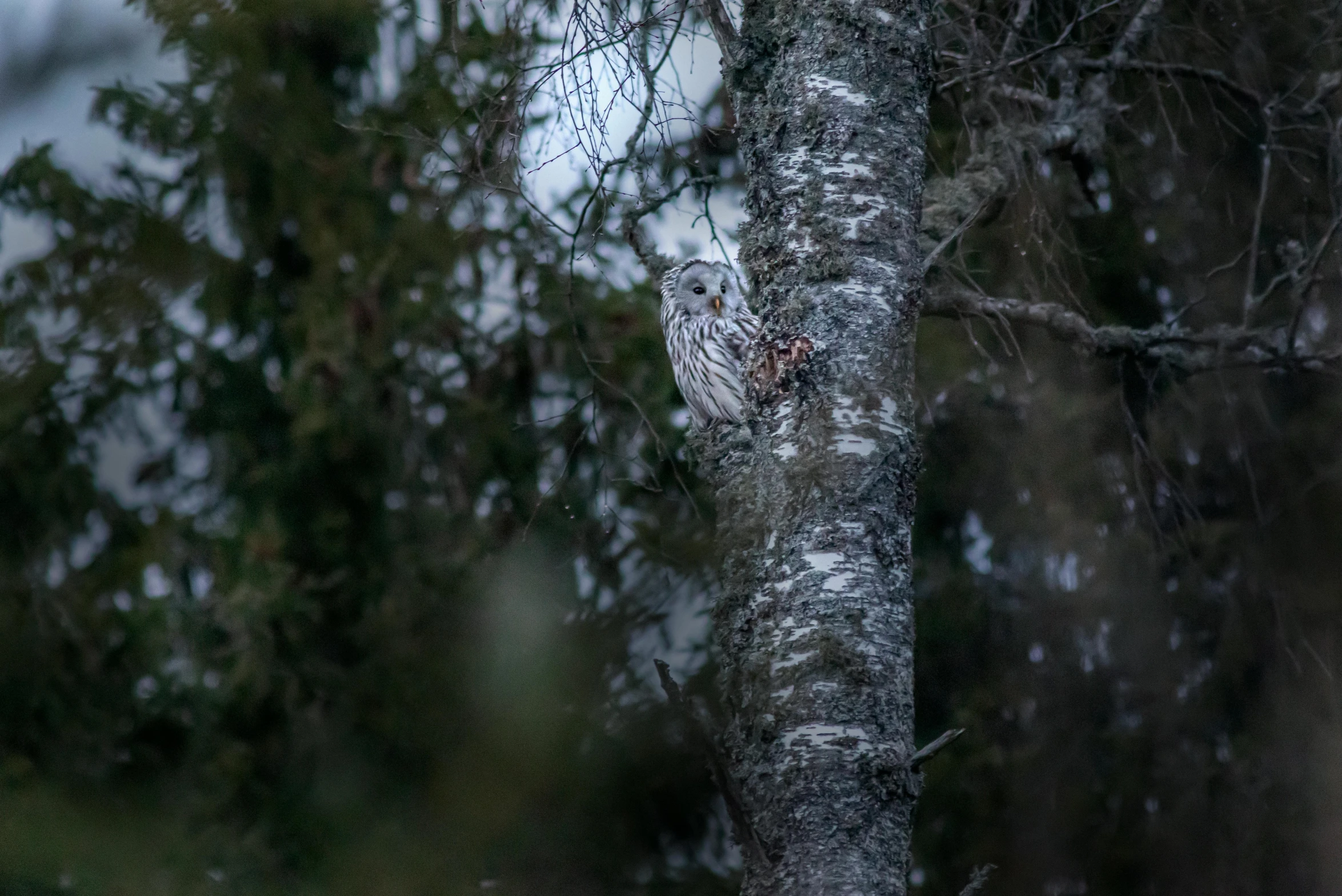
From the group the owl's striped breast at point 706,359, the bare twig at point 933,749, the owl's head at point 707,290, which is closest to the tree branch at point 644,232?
the owl's striped breast at point 706,359

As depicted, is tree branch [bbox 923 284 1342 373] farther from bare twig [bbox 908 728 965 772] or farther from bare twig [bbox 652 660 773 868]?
bare twig [bbox 652 660 773 868]

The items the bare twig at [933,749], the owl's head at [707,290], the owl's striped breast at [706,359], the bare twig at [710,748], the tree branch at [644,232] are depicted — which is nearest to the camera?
the bare twig at [710,748]

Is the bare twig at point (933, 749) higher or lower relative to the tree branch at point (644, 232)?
lower

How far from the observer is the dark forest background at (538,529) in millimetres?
2879

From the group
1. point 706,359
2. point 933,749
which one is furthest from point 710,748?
point 706,359

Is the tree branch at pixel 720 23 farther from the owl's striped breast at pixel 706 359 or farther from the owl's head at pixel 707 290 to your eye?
the owl's head at pixel 707 290

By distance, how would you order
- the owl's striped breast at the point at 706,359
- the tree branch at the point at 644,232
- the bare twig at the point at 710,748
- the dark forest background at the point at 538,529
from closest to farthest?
the bare twig at the point at 710,748 → the tree branch at the point at 644,232 → the dark forest background at the point at 538,529 → the owl's striped breast at the point at 706,359

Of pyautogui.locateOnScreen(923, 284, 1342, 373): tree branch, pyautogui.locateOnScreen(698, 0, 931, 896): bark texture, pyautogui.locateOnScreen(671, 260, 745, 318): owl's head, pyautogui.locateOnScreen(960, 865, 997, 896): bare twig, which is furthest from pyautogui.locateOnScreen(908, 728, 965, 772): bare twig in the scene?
pyautogui.locateOnScreen(671, 260, 745, 318): owl's head

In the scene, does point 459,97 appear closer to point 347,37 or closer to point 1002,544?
point 347,37

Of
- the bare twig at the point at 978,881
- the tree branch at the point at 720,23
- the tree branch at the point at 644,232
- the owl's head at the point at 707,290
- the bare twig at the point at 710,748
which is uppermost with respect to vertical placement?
the owl's head at the point at 707,290

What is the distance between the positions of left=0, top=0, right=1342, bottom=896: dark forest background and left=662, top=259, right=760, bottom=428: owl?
10 centimetres

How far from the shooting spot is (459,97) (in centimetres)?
347

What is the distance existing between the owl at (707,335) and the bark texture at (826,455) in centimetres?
152

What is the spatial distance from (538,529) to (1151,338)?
5.42 feet
